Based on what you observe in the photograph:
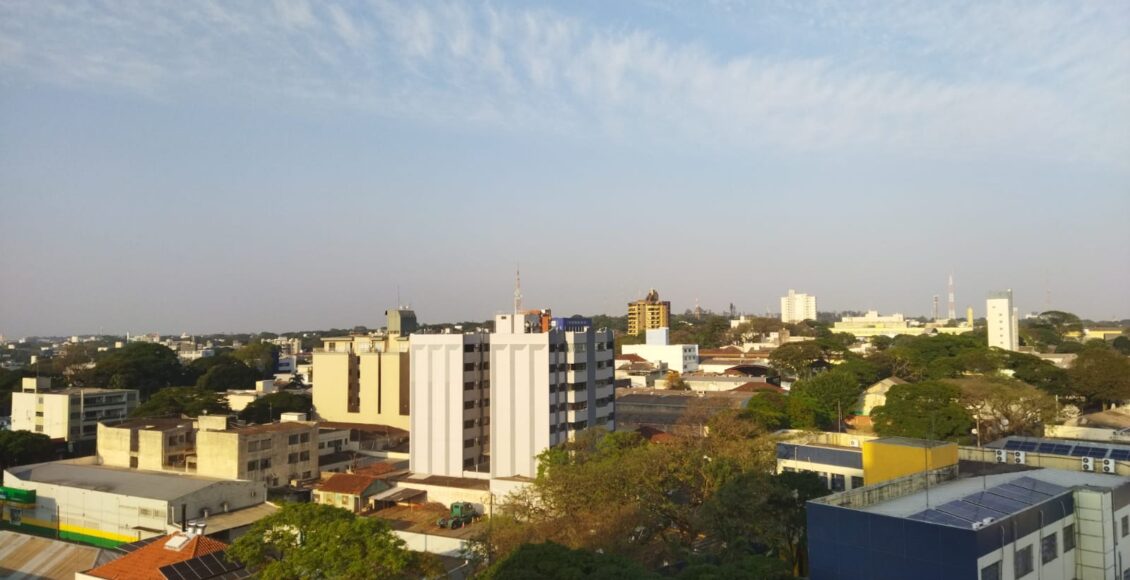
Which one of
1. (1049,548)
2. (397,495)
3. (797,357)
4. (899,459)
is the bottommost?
(397,495)

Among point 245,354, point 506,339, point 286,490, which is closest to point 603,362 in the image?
point 506,339

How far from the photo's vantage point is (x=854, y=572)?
495 inches

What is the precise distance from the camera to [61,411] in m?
42.0

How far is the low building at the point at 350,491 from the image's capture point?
28.2 metres

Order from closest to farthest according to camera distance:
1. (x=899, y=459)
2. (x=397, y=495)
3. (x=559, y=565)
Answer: (x=559, y=565) < (x=899, y=459) < (x=397, y=495)

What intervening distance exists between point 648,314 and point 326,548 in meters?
104

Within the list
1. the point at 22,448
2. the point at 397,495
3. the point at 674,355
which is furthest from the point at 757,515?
the point at 674,355

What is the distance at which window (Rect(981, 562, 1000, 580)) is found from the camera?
1166 centimetres

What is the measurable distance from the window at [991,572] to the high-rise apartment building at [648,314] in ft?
331

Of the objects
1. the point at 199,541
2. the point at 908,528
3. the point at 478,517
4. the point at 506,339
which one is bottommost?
the point at 478,517

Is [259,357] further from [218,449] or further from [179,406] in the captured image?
[218,449]

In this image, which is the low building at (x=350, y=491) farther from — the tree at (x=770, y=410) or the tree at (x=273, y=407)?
the tree at (x=770, y=410)

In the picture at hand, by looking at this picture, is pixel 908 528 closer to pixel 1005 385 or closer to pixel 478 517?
pixel 478 517

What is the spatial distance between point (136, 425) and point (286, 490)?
8680 millimetres
